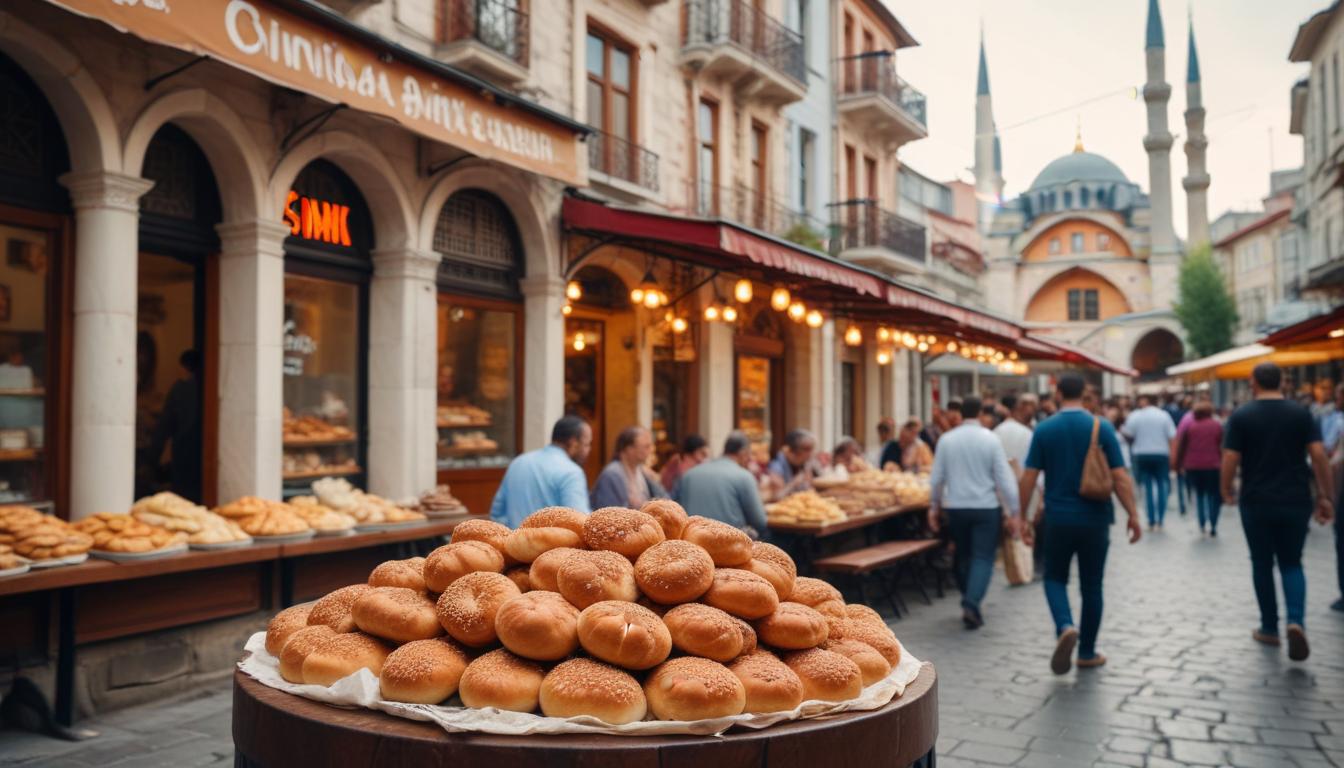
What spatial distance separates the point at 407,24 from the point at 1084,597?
8290 millimetres

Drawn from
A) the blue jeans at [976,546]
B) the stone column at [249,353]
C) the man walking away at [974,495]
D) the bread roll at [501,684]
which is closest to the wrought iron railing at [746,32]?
the stone column at [249,353]

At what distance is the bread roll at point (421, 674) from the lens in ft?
7.52

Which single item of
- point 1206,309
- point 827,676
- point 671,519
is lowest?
point 827,676

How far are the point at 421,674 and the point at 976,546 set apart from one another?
6.97 meters

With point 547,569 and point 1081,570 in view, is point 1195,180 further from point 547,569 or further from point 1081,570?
point 547,569

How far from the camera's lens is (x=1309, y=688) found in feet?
20.1

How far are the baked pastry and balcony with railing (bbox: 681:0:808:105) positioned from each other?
45.0 ft

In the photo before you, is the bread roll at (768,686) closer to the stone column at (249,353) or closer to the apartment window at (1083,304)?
the stone column at (249,353)

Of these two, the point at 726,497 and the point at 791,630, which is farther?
the point at 726,497

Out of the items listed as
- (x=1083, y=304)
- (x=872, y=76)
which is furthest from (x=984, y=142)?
(x=872, y=76)

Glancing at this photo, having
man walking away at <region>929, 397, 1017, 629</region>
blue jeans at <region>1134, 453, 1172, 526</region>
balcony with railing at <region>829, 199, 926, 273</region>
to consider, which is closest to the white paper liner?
man walking away at <region>929, 397, 1017, 629</region>

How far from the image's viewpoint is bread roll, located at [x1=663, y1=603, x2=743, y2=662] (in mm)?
2402

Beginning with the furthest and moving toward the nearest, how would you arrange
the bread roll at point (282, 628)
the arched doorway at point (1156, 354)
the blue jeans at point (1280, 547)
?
the arched doorway at point (1156, 354) → the blue jeans at point (1280, 547) → the bread roll at point (282, 628)

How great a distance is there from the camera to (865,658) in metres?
2.64
